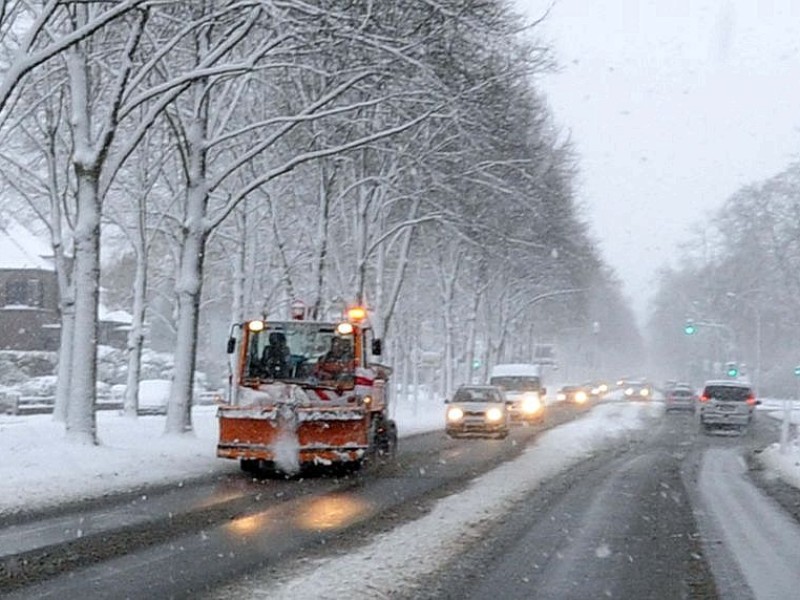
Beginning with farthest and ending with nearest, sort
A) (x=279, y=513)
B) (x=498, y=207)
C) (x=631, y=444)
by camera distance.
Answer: (x=498, y=207), (x=631, y=444), (x=279, y=513)

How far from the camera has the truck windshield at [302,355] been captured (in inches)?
930

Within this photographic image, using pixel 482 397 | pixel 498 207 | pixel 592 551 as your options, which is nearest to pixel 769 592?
pixel 592 551

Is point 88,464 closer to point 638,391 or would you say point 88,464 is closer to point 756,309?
point 638,391

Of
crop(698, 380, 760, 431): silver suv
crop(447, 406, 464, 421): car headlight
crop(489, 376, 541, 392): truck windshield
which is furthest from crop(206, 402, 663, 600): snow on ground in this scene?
crop(489, 376, 541, 392): truck windshield

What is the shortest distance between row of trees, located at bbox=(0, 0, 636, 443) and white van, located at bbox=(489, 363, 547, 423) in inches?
193

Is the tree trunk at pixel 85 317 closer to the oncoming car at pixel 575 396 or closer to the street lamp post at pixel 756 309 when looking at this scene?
the oncoming car at pixel 575 396

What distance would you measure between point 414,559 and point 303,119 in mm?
14524

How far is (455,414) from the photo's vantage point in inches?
1503

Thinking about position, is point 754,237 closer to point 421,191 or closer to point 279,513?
point 421,191

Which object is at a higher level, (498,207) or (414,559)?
(498,207)

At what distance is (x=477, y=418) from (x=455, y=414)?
2.22 feet

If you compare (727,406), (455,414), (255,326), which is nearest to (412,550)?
(255,326)

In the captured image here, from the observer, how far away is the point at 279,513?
1625cm

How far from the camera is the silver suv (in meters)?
45.8
